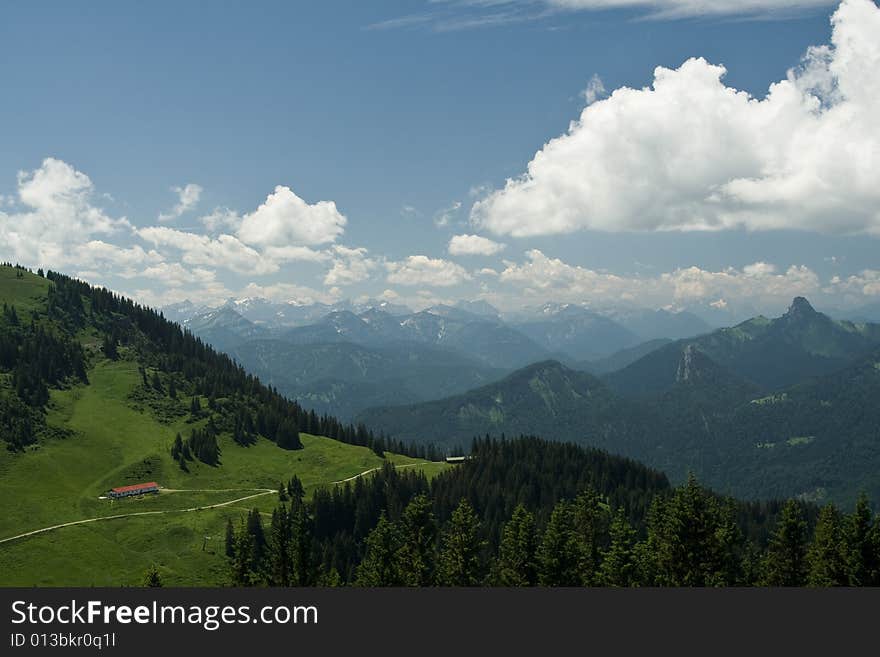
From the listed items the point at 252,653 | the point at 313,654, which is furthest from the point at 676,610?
the point at 252,653

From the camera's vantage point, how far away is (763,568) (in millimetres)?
79375

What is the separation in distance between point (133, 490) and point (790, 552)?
567ft

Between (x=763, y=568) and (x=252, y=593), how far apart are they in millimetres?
75725

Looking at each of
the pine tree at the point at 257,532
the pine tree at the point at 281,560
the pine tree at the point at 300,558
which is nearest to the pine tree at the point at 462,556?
the pine tree at the point at 300,558

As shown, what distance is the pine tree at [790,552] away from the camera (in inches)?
2844

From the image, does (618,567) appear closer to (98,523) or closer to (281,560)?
(281,560)

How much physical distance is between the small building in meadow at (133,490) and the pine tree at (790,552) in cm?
16912

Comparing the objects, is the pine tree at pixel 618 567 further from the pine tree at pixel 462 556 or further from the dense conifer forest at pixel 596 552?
the pine tree at pixel 462 556

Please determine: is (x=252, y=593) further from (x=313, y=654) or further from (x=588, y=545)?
(x=588, y=545)

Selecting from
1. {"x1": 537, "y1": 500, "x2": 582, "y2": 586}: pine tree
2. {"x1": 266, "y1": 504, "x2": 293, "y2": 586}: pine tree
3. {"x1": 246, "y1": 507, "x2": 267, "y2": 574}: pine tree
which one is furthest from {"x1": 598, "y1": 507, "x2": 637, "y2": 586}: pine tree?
{"x1": 246, "y1": 507, "x2": 267, "y2": 574}: pine tree

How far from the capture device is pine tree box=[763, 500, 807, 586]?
237 ft

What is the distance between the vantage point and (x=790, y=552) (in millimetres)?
73688

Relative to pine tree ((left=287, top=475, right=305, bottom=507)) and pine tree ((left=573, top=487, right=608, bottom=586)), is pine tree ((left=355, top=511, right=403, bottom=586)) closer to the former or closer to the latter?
pine tree ((left=573, top=487, right=608, bottom=586))

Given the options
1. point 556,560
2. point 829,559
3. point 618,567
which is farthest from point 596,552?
point 829,559
